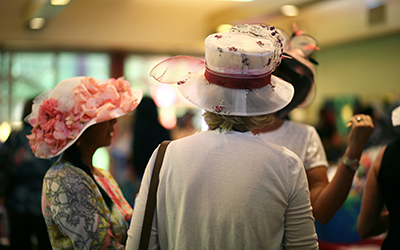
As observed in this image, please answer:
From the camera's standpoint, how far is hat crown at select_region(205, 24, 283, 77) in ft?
3.68

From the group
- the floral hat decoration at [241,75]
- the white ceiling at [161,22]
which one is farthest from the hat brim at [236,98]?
the white ceiling at [161,22]

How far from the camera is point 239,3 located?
6094mm

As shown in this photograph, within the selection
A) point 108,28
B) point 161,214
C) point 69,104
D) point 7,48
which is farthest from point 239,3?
point 161,214

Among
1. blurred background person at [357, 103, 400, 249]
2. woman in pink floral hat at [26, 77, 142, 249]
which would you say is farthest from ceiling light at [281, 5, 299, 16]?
woman in pink floral hat at [26, 77, 142, 249]

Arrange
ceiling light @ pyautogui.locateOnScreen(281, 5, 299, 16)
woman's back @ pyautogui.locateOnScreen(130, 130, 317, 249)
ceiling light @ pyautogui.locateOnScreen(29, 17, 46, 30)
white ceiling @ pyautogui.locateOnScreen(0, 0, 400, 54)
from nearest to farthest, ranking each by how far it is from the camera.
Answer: woman's back @ pyautogui.locateOnScreen(130, 130, 317, 249)
ceiling light @ pyautogui.locateOnScreen(29, 17, 46, 30)
white ceiling @ pyautogui.locateOnScreen(0, 0, 400, 54)
ceiling light @ pyautogui.locateOnScreen(281, 5, 299, 16)

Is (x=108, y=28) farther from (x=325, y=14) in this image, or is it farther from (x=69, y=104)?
(x=69, y=104)

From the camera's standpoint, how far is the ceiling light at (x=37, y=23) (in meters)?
5.70

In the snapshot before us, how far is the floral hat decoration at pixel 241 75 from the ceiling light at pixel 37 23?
5416 mm

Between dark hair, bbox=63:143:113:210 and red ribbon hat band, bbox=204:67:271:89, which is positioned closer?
red ribbon hat band, bbox=204:67:271:89

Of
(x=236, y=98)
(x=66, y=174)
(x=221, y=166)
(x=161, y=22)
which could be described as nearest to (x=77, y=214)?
(x=66, y=174)

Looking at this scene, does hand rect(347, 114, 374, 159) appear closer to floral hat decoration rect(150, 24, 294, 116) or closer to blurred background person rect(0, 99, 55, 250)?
floral hat decoration rect(150, 24, 294, 116)

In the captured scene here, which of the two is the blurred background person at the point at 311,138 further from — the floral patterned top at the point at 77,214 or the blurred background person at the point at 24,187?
the blurred background person at the point at 24,187

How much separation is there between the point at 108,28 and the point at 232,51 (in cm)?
571

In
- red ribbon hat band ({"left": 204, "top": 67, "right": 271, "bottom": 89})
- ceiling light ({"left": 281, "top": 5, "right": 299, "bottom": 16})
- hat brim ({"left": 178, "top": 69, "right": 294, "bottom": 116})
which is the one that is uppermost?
ceiling light ({"left": 281, "top": 5, "right": 299, "bottom": 16})
